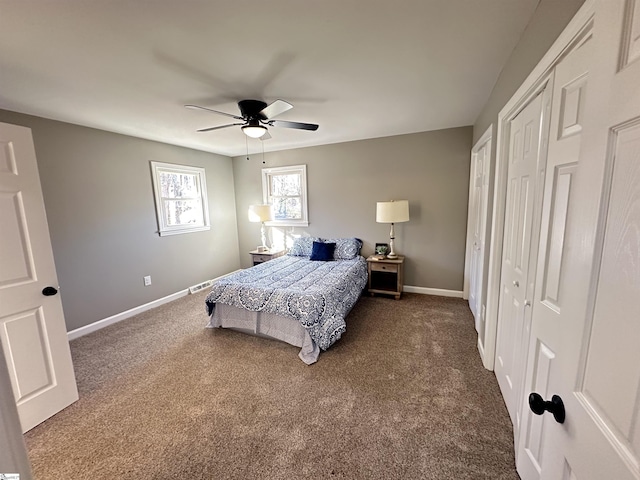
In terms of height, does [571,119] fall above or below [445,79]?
below

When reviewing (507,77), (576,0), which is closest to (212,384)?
(576,0)

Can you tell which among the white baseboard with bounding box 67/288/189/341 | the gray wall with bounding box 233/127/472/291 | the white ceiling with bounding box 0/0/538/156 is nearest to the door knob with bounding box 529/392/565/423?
the white ceiling with bounding box 0/0/538/156

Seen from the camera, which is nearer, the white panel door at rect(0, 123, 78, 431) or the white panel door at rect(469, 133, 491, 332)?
the white panel door at rect(0, 123, 78, 431)

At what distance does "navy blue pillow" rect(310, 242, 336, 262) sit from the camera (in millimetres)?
4168

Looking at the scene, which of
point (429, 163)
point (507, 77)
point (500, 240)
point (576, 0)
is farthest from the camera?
point (429, 163)

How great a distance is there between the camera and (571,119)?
105 centimetres

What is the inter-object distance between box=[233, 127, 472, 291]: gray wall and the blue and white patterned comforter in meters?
1.00

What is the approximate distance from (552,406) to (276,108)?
235cm

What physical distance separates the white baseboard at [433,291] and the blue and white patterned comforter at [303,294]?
3.09 feet

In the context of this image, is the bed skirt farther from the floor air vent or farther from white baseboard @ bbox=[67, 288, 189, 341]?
the floor air vent

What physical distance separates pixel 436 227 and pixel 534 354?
9.43ft

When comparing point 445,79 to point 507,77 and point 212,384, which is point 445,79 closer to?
point 507,77

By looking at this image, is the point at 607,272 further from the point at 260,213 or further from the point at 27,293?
the point at 260,213

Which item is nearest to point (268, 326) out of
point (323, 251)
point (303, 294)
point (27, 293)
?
point (303, 294)
